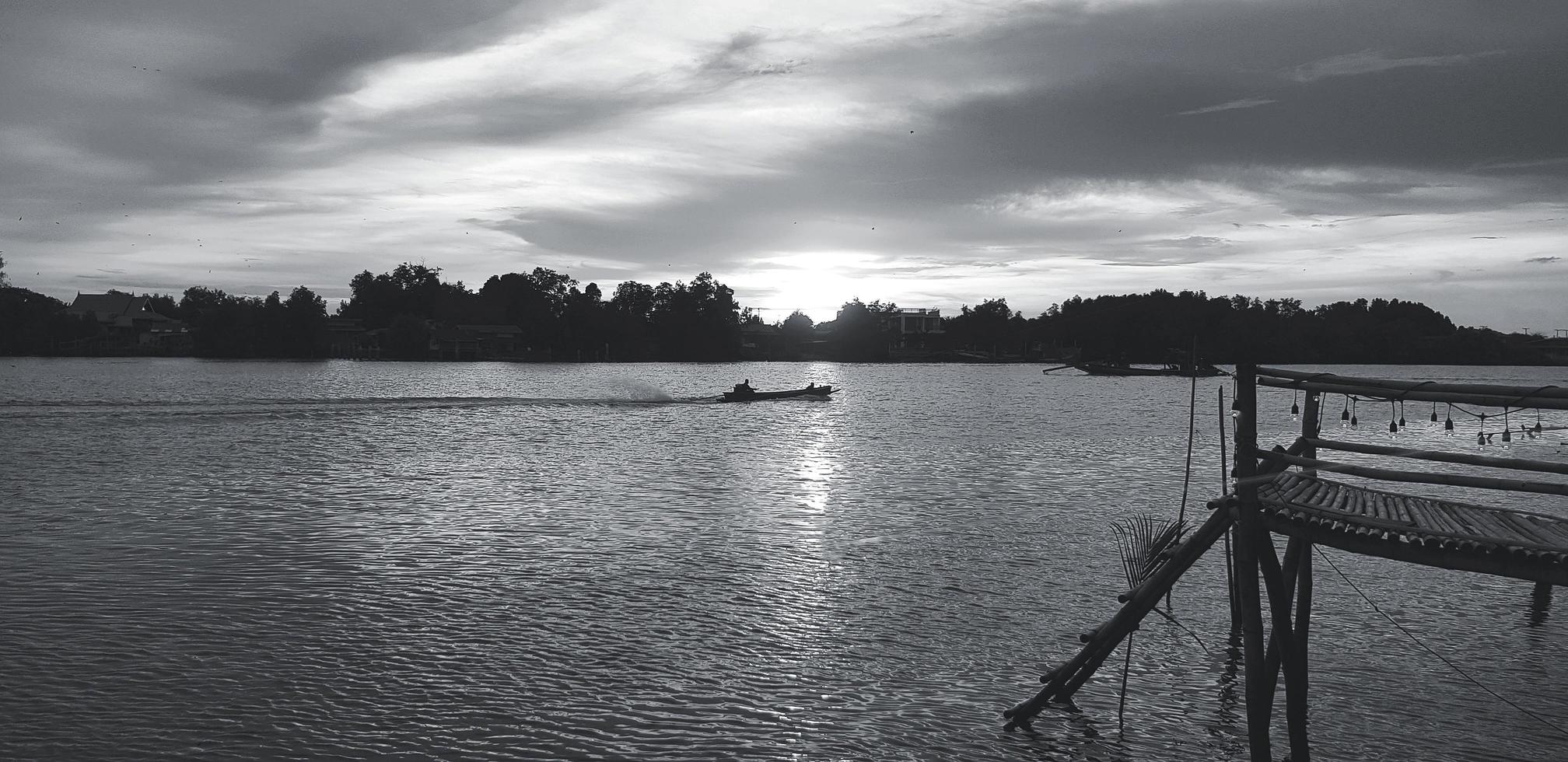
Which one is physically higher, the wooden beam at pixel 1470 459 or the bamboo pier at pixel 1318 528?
the wooden beam at pixel 1470 459

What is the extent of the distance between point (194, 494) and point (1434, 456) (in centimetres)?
2545

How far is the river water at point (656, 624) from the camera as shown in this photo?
965 cm

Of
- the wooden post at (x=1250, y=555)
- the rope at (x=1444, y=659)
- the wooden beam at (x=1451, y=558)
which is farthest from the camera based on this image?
the rope at (x=1444, y=659)

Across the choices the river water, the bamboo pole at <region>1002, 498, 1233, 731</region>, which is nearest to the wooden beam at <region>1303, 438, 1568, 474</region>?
the bamboo pole at <region>1002, 498, 1233, 731</region>

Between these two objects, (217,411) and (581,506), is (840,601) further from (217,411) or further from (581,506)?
(217,411)

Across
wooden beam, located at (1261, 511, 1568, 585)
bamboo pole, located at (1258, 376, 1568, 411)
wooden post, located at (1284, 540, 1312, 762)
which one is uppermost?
bamboo pole, located at (1258, 376, 1568, 411)

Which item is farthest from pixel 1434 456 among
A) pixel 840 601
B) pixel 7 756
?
pixel 7 756

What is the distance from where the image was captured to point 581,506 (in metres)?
23.7

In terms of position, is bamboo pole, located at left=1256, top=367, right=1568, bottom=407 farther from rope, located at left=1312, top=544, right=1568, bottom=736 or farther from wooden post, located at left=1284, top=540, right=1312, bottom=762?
rope, located at left=1312, top=544, right=1568, bottom=736

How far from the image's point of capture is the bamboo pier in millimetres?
7168

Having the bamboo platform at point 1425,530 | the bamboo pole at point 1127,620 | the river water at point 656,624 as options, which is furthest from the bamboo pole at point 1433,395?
the river water at point 656,624

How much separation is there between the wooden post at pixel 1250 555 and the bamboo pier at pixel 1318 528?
11 millimetres

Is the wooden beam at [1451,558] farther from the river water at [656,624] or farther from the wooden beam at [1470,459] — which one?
the river water at [656,624]

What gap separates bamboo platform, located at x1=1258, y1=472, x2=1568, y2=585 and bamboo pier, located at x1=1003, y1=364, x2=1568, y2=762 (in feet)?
0.03
